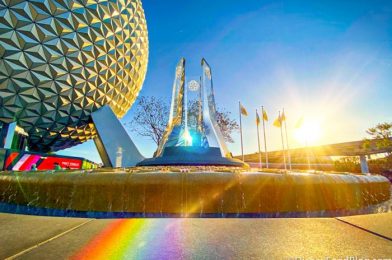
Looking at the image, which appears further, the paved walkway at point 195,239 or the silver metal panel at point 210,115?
the silver metal panel at point 210,115

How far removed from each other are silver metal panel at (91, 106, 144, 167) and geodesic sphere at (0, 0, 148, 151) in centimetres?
96

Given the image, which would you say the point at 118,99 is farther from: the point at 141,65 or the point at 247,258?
the point at 247,258

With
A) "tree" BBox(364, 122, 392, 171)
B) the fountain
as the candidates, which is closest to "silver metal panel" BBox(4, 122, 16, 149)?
the fountain

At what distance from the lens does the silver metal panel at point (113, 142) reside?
12391 mm

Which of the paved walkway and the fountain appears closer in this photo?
the paved walkway

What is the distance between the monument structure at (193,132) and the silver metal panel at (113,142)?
7.17 feet

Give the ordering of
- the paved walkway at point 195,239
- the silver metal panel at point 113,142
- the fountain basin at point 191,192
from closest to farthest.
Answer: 1. the paved walkway at point 195,239
2. the fountain basin at point 191,192
3. the silver metal panel at point 113,142

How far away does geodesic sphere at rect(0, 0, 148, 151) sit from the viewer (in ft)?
33.7

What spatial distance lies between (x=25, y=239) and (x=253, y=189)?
3.20 meters

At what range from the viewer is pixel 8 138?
1158 centimetres

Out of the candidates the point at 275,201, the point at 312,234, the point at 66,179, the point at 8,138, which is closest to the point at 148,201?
the point at 66,179

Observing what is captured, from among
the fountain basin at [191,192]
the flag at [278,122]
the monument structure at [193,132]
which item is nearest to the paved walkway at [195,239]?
the fountain basin at [191,192]

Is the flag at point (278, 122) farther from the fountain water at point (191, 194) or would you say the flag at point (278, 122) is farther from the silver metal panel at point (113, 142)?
the fountain water at point (191, 194)

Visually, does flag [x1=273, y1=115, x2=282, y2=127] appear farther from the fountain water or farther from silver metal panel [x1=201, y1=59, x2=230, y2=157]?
the fountain water
